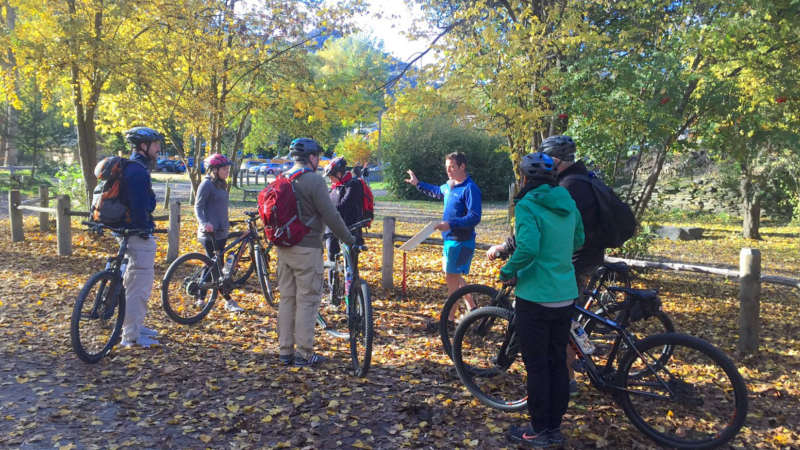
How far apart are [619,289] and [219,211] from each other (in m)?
4.70

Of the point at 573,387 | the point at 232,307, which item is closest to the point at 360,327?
the point at 573,387

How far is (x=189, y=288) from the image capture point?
251 inches

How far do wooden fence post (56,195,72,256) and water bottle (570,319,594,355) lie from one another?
29.6 ft

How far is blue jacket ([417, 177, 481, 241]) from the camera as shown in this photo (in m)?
5.52

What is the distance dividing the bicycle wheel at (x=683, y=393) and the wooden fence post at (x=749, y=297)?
1.82 metres

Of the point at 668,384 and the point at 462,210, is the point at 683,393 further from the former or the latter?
the point at 462,210

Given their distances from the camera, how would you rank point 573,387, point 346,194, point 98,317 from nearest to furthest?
1. point 573,387
2. point 98,317
3. point 346,194

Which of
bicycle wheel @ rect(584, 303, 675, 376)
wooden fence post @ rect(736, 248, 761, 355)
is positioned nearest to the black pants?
bicycle wheel @ rect(584, 303, 675, 376)

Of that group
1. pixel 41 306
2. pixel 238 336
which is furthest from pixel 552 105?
pixel 41 306

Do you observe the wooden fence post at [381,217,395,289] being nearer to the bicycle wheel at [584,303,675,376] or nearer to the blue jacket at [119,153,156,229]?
the blue jacket at [119,153,156,229]

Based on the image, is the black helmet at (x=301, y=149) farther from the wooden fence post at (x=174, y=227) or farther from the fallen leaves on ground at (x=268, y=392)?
the wooden fence post at (x=174, y=227)

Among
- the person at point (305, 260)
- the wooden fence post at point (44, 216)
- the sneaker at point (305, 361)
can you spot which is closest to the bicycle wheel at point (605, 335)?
the person at point (305, 260)

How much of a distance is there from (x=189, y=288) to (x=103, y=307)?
123 centimetres

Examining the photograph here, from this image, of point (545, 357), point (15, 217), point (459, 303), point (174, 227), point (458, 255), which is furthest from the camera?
point (15, 217)
